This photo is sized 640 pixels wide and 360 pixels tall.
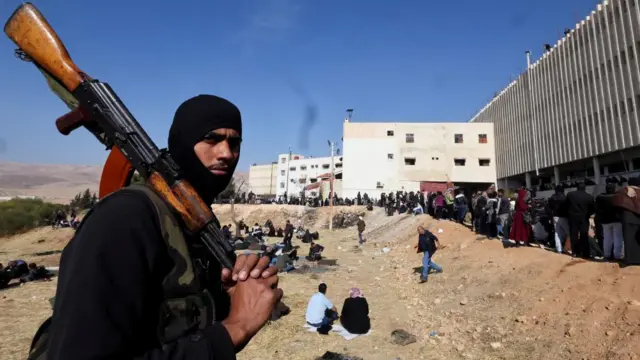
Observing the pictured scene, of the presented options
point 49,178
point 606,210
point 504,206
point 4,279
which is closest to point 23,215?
point 4,279

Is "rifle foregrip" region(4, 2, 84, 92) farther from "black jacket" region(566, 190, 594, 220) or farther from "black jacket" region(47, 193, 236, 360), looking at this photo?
"black jacket" region(566, 190, 594, 220)

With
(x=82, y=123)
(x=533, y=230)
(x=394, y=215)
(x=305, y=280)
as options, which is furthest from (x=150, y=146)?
(x=394, y=215)

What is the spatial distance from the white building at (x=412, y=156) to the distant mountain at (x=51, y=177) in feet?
244

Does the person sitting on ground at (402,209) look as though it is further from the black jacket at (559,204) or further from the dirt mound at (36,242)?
the dirt mound at (36,242)

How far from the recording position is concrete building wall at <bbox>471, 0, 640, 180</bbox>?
22.3m

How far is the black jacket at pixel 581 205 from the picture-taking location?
773 cm

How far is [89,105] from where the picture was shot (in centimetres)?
151

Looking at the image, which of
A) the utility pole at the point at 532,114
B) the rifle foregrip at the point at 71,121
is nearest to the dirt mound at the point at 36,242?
the rifle foregrip at the point at 71,121

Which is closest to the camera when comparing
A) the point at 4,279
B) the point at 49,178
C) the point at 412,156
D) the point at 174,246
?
the point at 174,246

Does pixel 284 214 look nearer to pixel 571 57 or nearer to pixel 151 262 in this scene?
pixel 571 57

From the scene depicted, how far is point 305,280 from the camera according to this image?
11.7 m

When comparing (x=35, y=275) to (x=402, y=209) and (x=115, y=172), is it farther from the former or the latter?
(x=402, y=209)

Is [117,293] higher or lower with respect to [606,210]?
lower

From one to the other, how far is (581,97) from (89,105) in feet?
109
